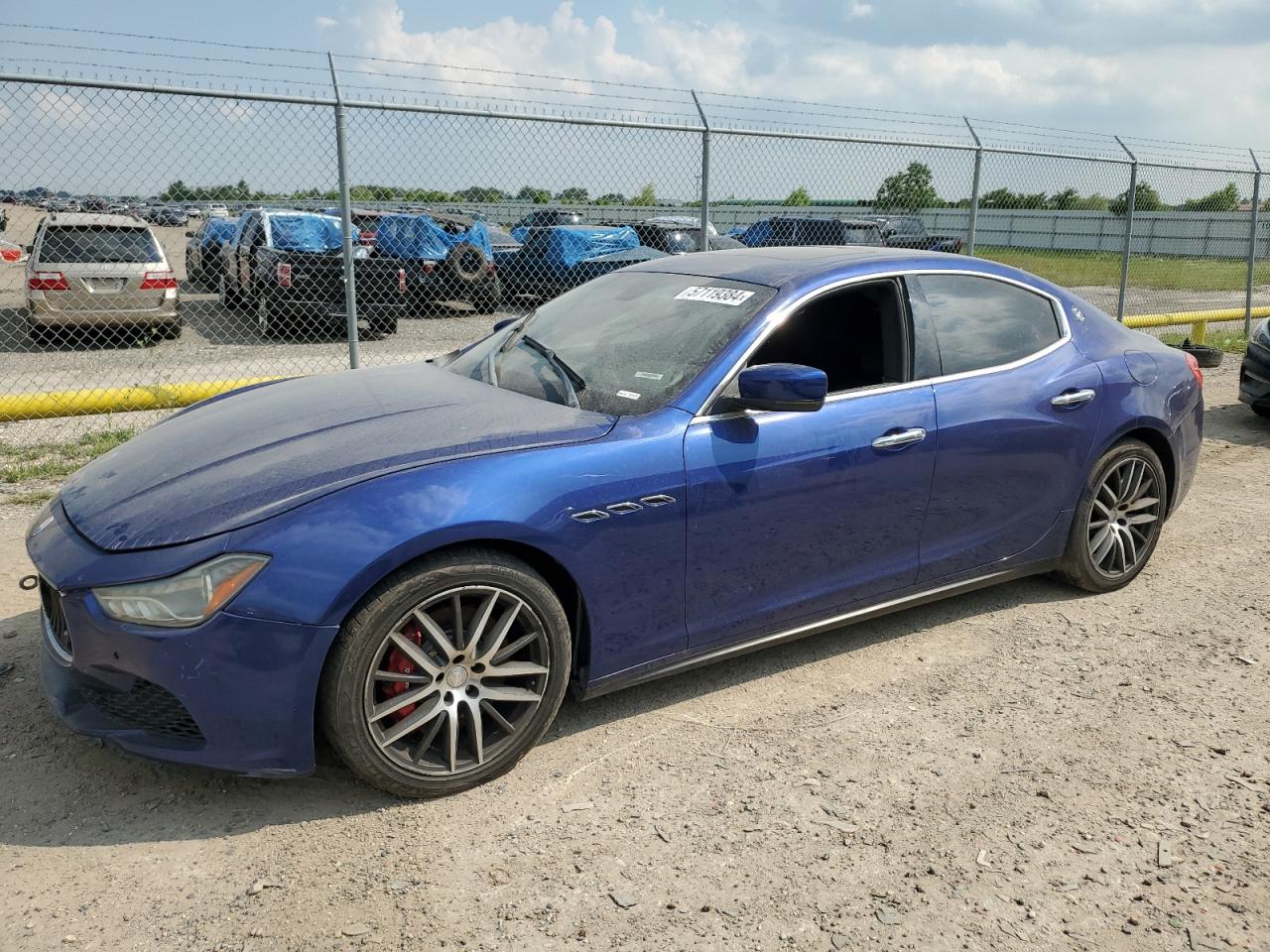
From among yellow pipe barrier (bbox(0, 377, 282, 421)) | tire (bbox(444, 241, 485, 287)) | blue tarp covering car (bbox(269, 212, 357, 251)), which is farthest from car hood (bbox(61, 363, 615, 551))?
tire (bbox(444, 241, 485, 287))

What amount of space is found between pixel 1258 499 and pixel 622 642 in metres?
4.86

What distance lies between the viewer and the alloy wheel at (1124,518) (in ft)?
15.0

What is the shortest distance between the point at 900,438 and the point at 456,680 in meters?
1.84

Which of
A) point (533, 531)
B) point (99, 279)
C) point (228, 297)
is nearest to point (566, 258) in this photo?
point (228, 297)

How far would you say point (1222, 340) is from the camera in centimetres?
1343

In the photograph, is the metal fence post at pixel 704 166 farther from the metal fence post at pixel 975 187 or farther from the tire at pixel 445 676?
the tire at pixel 445 676

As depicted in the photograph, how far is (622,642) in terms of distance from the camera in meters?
3.29

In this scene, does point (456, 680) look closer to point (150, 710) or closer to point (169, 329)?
point (150, 710)

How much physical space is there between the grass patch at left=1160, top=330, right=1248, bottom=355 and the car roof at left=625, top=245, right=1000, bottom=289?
9442 mm

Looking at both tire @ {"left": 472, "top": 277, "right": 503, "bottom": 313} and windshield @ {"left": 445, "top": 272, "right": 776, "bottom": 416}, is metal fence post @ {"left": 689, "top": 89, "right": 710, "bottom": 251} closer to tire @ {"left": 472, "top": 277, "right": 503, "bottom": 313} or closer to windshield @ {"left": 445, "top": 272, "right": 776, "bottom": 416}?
windshield @ {"left": 445, "top": 272, "right": 776, "bottom": 416}

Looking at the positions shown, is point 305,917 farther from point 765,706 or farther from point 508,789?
point 765,706

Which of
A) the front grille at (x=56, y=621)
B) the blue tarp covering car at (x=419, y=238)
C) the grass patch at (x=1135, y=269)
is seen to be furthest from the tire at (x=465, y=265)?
the front grille at (x=56, y=621)

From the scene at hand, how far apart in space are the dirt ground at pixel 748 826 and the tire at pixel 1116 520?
62 cm

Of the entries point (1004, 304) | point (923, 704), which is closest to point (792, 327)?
point (1004, 304)
